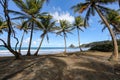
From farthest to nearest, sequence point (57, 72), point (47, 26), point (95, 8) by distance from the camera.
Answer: point (47, 26) → point (95, 8) → point (57, 72)

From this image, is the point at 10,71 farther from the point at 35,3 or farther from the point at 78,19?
the point at 78,19

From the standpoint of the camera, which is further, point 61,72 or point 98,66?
point 98,66

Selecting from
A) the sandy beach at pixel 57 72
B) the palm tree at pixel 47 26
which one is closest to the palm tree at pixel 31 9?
the palm tree at pixel 47 26

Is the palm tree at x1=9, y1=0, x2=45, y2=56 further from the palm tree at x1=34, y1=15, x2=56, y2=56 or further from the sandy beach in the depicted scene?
the sandy beach

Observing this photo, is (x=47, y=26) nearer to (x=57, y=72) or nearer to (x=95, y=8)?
(x=95, y=8)

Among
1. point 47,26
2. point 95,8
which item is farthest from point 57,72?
point 47,26

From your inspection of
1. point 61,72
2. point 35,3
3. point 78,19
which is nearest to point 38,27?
point 35,3

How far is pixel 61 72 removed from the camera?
527 inches

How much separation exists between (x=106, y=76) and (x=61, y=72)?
2714 mm

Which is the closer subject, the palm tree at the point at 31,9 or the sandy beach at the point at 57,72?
the sandy beach at the point at 57,72

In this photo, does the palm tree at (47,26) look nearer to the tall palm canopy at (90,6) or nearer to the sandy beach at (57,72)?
the tall palm canopy at (90,6)

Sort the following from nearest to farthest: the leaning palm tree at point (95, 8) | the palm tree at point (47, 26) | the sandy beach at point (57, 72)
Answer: the sandy beach at point (57, 72) → the leaning palm tree at point (95, 8) → the palm tree at point (47, 26)

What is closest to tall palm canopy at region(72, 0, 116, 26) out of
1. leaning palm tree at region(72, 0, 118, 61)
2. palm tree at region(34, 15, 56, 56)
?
leaning palm tree at region(72, 0, 118, 61)

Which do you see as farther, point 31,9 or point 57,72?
point 31,9
